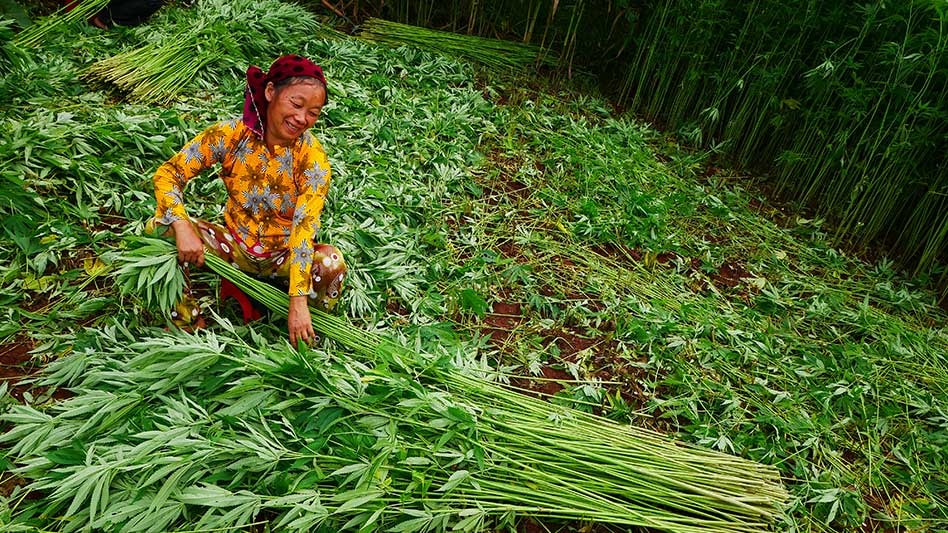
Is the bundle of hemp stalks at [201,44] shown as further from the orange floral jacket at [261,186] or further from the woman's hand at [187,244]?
the woman's hand at [187,244]

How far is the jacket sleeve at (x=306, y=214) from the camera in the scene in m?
1.88

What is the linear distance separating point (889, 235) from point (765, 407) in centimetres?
231

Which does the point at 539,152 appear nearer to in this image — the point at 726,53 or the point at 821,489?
the point at 726,53

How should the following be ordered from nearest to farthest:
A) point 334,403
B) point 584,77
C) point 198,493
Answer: point 198,493, point 334,403, point 584,77

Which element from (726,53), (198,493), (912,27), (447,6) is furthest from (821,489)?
(447,6)

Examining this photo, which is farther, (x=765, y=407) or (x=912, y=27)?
(x=912, y=27)

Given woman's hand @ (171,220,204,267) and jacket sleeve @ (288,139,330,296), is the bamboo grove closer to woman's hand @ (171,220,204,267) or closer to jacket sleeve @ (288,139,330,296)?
jacket sleeve @ (288,139,330,296)

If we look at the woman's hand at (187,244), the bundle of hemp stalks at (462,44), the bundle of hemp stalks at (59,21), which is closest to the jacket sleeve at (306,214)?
the woman's hand at (187,244)

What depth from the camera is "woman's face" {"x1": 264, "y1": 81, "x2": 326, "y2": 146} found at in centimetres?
185

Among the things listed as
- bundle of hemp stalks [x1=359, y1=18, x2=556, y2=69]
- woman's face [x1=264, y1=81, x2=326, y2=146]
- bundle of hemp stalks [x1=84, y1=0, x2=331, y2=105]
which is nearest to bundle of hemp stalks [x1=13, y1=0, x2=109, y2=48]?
bundle of hemp stalks [x1=84, y1=0, x2=331, y2=105]

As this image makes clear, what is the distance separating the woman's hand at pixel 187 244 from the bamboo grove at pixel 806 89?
352cm

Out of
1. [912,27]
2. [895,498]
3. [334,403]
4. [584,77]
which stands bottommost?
[895,498]

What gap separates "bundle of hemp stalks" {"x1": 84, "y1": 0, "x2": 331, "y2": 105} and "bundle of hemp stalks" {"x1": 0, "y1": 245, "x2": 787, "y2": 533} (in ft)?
6.39

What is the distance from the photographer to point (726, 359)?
2541mm
